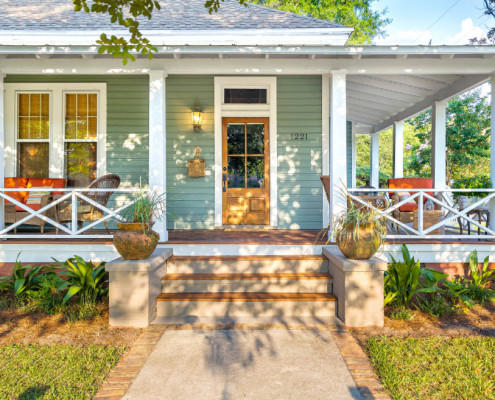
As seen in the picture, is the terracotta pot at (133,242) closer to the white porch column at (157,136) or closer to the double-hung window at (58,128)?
the white porch column at (157,136)

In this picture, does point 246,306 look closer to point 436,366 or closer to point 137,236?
point 137,236

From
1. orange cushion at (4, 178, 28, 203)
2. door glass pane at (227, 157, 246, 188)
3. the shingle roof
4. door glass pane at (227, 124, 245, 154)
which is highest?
the shingle roof

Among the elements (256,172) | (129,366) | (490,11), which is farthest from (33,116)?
(490,11)

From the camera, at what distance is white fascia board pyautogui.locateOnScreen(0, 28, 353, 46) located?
22.1 feet

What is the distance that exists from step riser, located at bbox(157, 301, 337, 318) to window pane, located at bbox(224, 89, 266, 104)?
3.84m

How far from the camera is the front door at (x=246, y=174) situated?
21.9 feet

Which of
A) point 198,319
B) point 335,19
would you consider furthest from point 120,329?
point 335,19

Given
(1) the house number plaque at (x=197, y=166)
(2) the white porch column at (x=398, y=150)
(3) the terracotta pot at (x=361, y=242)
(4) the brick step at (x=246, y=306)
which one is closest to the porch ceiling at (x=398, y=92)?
(2) the white porch column at (x=398, y=150)

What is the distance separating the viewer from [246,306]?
394cm

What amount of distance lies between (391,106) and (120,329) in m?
7.05

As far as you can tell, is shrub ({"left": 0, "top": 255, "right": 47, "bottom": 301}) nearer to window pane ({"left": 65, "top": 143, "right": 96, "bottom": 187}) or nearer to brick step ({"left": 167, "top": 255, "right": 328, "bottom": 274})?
brick step ({"left": 167, "top": 255, "right": 328, "bottom": 274})

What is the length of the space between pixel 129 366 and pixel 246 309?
1.38 metres

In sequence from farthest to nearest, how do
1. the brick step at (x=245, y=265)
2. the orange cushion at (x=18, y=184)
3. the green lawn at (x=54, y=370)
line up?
the orange cushion at (x=18, y=184)
the brick step at (x=245, y=265)
the green lawn at (x=54, y=370)

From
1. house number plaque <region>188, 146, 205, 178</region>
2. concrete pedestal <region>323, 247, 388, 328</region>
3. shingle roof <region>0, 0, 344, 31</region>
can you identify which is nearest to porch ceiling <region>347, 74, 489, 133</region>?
shingle roof <region>0, 0, 344, 31</region>
